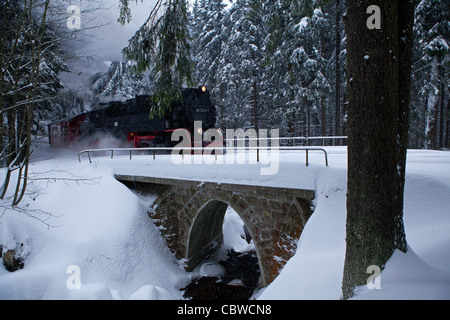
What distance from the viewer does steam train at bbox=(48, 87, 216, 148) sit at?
1208 centimetres

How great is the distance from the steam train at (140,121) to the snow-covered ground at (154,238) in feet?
9.93

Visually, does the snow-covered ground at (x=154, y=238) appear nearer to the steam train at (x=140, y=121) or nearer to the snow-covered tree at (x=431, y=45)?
the steam train at (x=140, y=121)

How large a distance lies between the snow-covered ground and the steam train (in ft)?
9.93

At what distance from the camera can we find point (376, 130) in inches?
86.9

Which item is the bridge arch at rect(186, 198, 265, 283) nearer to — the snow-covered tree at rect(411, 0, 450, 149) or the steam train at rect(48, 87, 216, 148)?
the steam train at rect(48, 87, 216, 148)

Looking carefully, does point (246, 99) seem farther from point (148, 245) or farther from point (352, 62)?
point (352, 62)

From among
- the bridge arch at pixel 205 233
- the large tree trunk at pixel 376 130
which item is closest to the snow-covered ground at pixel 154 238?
the large tree trunk at pixel 376 130

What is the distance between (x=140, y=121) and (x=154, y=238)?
7041mm

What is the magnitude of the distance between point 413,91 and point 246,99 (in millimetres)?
14469

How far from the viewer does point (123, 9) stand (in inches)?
162

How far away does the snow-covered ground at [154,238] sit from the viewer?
9.36 ft
